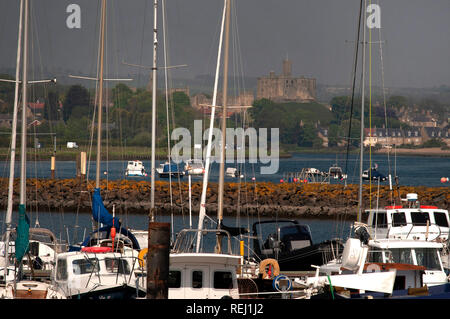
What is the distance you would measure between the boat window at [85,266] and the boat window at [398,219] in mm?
11415

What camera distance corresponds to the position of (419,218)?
28.2 meters

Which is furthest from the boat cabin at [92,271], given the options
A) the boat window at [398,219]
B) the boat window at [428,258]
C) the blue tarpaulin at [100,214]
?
the boat window at [398,219]

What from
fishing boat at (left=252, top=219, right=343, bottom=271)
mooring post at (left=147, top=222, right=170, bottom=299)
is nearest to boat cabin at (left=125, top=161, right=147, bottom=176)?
fishing boat at (left=252, top=219, right=343, bottom=271)

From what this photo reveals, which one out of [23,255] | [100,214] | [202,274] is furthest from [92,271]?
[100,214]

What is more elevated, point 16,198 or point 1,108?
point 1,108

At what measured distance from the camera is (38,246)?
27.8m

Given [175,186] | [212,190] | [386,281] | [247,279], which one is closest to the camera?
[386,281]

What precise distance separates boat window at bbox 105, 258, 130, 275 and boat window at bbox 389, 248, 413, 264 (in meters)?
7.27

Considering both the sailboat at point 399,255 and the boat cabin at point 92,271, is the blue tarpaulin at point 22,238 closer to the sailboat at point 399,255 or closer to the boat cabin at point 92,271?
the boat cabin at point 92,271

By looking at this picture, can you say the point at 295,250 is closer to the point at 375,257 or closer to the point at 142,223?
the point at 375,257

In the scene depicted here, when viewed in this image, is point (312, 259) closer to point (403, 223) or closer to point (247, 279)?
point (403, 223)

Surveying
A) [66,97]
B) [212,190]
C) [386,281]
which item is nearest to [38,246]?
[386,281]

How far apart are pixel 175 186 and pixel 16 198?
11.5 meters

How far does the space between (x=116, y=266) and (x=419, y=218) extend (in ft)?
38.6
